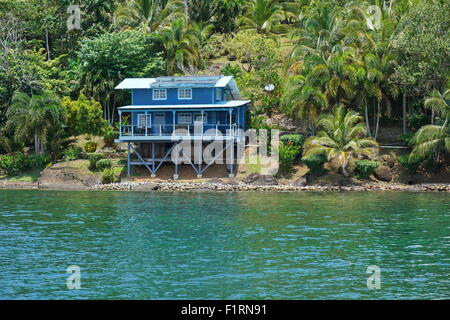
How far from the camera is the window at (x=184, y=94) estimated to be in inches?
2151

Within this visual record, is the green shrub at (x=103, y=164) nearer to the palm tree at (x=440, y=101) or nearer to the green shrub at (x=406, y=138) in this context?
the green shrub at (x=406, y=138)

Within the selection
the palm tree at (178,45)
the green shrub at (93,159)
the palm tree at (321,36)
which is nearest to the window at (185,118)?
the green shrub at (93,159)

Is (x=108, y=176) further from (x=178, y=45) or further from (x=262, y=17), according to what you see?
(x=262, y=17)

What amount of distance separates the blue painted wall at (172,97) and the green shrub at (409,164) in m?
15.1

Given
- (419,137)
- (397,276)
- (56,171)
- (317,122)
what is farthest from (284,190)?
(397,276)

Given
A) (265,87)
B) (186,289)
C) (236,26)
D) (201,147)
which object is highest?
(236,26)

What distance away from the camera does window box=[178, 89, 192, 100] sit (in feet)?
179

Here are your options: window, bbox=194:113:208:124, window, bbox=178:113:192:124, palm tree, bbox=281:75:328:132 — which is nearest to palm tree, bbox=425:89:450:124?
palm tree, bbox=281:75:328:132

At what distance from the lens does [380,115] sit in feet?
186

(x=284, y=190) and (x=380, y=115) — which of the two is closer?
(x=284, y=190)

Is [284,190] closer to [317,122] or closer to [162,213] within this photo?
[317,122]

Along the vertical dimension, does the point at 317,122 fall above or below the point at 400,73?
below

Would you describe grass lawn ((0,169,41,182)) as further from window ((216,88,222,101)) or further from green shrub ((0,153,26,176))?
window ((216,88,222,101))

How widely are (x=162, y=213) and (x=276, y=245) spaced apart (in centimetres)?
1062
